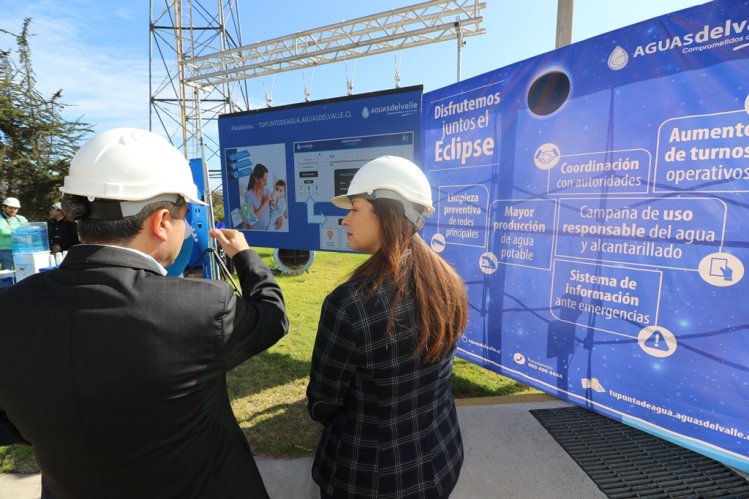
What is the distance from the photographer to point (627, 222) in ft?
7.97

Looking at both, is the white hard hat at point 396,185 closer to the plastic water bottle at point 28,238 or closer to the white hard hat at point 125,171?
the white hard hat at point 125,171

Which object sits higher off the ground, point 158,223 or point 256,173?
point 256,173

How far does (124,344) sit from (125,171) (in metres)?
0.49

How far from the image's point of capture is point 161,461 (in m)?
1.08

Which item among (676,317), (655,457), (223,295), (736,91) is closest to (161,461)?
(223,295)

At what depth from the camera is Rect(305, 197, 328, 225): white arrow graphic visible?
15.6 ft

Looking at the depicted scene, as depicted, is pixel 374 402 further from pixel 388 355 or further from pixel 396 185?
pixel 396 185

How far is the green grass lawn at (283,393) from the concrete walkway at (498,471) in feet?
0.62

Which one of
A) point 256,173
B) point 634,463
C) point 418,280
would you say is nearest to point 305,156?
point 256,173

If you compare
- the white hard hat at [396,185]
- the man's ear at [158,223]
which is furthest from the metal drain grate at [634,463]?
the man's ear at [158,223]

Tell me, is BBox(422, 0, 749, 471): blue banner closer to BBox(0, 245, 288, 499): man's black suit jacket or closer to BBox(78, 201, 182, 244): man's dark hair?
BBox(0, 245, 288, 499): man's black suit jacket

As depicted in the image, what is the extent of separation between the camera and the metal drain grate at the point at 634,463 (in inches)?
102

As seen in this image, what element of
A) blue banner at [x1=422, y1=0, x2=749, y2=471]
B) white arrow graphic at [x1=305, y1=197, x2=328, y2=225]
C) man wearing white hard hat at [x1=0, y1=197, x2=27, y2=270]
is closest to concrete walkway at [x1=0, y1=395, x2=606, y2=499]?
blue banner at [x1=422, y1=0, x2=749, y2=471]

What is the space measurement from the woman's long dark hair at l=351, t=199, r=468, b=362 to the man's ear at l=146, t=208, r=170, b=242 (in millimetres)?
655
